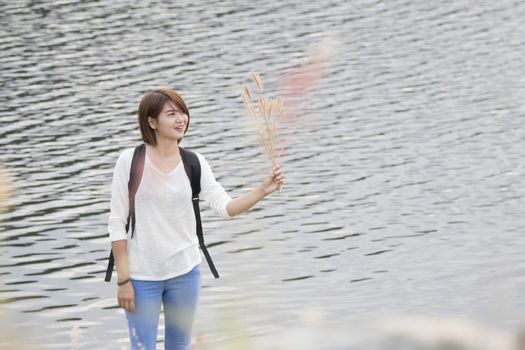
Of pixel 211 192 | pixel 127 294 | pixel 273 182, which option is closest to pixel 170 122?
pixel 211 192

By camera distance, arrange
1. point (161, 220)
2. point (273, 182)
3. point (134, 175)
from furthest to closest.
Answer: point (161, 220), point (134, 175), point (273, 182)

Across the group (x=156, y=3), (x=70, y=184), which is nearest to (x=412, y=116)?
(x=70, y=184)

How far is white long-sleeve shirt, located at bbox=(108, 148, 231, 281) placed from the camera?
619 cm

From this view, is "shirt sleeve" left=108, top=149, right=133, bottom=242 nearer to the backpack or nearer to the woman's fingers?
the backpack

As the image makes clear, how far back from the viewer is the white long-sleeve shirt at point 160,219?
6191 millimetres

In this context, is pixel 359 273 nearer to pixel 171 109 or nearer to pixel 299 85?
pixel 171 109

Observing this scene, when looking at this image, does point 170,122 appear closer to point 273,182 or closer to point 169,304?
point 273,182

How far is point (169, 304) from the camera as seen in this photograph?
6367mm

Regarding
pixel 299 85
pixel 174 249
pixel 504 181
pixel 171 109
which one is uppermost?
pixel 299 85

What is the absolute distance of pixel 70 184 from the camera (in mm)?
16562

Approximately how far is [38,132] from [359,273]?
9.20m

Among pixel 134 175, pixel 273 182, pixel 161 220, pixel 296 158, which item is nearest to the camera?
pixel 273 182

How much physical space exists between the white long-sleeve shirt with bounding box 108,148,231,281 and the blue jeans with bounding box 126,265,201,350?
5cm

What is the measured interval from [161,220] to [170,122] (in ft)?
1.52
